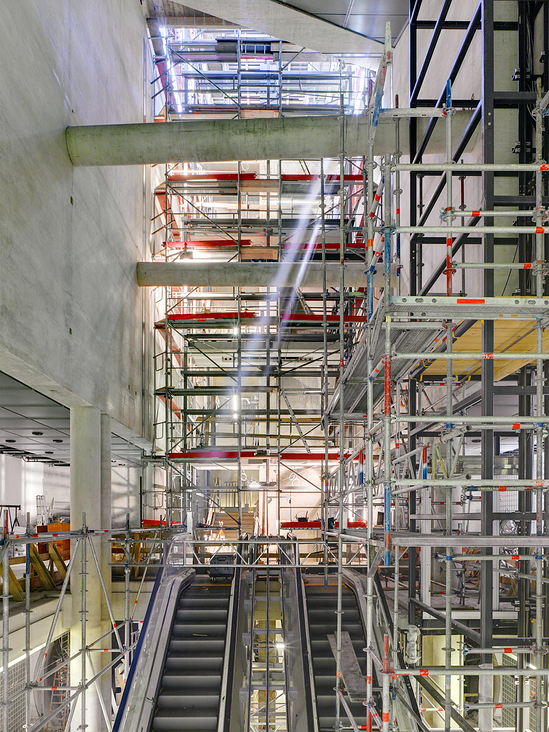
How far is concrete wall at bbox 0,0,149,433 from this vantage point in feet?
25.7

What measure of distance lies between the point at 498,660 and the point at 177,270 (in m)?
10.7

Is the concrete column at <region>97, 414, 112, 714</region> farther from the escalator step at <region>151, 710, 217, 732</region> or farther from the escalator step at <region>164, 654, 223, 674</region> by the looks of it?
the escalator step at <region>151, 710, 217, 732</region>

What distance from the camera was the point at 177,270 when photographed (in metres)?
15.5

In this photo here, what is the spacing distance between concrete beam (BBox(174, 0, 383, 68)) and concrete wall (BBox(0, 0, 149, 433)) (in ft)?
7.40

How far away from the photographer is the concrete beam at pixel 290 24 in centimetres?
1386

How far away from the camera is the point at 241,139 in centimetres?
1088

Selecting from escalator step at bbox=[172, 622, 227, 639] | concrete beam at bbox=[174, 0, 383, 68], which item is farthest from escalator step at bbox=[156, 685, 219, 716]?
concrete beam at bbox=[174, 0, 383, 68]

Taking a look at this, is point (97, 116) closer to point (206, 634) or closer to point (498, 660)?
point (206, 634)

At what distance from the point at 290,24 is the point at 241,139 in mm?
5237

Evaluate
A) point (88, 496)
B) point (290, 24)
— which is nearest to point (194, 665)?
point (88, 496)

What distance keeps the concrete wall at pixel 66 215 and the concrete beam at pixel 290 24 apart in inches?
88.8

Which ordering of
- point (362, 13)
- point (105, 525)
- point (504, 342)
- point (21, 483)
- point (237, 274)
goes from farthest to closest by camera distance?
point (21, 483) → point (237, 274) → point (362, 13) → point (105, 525) → point (504, 342)

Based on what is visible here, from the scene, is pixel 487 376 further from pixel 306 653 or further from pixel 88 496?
pixel 88 496

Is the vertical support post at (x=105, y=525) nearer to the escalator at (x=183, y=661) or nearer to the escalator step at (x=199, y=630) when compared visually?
the escalator at (x=183, y=661)
